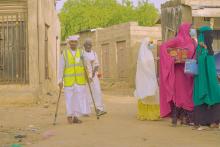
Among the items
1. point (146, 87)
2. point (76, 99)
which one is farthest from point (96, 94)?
point (146, 87)

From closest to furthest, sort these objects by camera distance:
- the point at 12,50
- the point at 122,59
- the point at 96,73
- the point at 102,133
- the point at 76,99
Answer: the point at 102,133
the point at 76,99
the point at 96,73
the point at 12,50
the point at 122,59

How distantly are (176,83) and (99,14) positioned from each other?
35.2 meters

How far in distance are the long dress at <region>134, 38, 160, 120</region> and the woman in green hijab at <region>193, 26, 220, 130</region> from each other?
144 cm

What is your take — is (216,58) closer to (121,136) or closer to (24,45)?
(121,136)

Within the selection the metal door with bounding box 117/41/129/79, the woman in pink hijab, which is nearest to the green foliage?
the metal door with bounding box 117/41/129/79

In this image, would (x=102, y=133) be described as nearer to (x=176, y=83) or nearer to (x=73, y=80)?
(x=176, y=83)

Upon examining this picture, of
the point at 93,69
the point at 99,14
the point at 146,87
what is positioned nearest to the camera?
the point at 146,87

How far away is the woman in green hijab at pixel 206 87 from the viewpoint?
351 inches

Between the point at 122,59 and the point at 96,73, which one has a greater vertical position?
the point at 122,59

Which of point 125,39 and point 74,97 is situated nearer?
→ point 74,97

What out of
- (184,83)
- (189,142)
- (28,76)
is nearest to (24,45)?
(28,76)

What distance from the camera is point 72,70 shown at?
1047 cm

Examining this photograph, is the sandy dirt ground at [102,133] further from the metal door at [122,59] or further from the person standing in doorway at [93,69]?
the metal door at [122,59]

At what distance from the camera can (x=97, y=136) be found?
324 inches
